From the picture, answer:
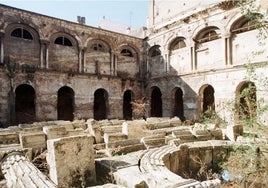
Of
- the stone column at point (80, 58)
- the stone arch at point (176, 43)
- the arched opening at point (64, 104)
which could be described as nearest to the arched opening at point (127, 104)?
the arched opening at point (64, 104)

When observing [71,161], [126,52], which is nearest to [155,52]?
[126,52]

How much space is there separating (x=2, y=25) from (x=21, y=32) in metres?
1.22

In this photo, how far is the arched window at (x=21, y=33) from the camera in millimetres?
14625

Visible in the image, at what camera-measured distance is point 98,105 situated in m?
19.7

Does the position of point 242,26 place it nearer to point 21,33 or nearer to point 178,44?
point 178,44

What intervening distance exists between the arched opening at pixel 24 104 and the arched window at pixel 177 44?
1142cm

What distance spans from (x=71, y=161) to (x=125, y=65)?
50.6 feet

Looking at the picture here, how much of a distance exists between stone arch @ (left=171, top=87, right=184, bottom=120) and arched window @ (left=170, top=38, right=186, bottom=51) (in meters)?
3.34

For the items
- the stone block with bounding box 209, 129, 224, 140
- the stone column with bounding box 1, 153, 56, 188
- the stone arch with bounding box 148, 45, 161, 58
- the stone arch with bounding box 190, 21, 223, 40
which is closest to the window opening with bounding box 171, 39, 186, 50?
the stone arch with bounding box 190, 21, 223, 40

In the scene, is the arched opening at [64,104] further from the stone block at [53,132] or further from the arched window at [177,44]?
the stone block at [53,132]

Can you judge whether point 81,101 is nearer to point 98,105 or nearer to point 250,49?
point 98,105

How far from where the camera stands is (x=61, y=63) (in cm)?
1645

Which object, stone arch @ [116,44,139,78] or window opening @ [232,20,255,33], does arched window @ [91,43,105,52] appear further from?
window opening @ [232,20,255,33]

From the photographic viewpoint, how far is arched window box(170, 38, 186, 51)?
57.8ft
